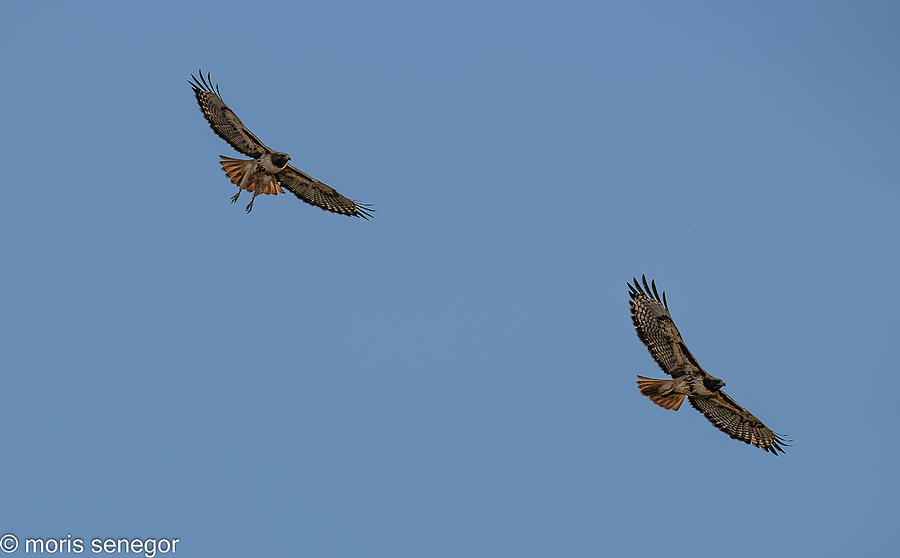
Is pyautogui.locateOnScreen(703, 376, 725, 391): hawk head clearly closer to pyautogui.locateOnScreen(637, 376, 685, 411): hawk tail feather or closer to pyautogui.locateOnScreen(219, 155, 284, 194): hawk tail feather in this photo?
pyautogui.locateOnScreen(637, 376, 685, 411): hawk tail feather

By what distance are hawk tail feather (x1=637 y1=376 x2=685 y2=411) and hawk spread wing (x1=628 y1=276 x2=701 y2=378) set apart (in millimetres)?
488

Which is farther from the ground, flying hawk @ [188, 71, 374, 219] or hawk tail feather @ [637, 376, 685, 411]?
flying hawk @ [188, 71, 374, 219]

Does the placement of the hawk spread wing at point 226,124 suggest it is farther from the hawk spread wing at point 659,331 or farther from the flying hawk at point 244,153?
the hawk spread wing at point 659,331

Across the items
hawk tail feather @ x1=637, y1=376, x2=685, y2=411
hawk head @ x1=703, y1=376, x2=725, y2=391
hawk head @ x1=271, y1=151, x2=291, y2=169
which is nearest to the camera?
hawk tail feather @ x1=637, y1=376, x2=685, y2=411

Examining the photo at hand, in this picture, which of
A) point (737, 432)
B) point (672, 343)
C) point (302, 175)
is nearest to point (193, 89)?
point (302, 175)

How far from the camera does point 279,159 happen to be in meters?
19.8

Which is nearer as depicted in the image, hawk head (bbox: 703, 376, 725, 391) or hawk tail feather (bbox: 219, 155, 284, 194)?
hawk head (bbox: 703, 376, 725, 391)

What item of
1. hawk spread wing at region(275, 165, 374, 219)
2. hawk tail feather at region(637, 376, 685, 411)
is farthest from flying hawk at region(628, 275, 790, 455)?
hawk spread wing at region(275, 165, 374, 219)

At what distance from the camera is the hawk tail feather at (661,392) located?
696 inches

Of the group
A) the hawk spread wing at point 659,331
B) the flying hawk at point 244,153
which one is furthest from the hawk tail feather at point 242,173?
the hawk spread wing at point 659,331

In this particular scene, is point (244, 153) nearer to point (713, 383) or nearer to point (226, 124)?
point (226, 124)

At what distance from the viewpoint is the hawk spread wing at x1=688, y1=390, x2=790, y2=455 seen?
62.0 ft

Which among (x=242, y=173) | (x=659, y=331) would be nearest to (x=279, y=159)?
(x=242, y=173)

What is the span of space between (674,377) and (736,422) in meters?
A: 2.07
